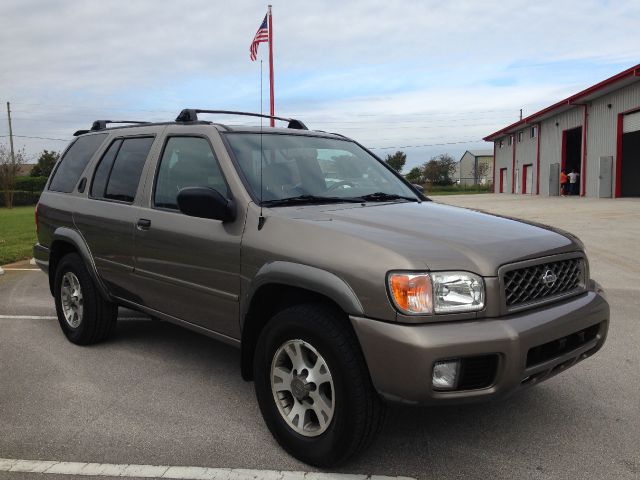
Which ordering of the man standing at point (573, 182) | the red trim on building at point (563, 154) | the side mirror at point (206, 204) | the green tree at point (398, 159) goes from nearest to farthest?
the side mirror at point (206, 204) → the man standing at point (573, 182) → the red trim on building at point (563, 154) → the green tree at point (398, 159)

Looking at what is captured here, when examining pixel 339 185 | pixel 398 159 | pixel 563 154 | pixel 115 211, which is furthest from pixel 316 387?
pixel 398 159

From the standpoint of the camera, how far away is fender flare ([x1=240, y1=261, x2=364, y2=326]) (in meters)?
2.68

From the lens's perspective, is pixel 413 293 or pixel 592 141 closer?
pixel 413 293

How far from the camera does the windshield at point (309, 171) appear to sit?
11.8 ft

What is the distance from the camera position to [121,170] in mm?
4637

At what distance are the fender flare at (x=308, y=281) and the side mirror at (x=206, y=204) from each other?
44 cm

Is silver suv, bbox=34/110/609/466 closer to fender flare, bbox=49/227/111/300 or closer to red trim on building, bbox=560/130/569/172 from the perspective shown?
fender flare, bbox=49/227/111/300

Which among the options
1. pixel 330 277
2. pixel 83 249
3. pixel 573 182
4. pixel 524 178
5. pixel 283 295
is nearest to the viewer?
pixel 330 277

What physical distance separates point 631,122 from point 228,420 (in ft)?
87.6

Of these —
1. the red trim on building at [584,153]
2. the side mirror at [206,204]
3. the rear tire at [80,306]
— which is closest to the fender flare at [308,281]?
the side mirror at [206,204]

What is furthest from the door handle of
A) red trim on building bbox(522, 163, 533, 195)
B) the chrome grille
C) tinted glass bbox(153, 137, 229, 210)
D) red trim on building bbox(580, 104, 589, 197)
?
red trim on building bbox(522, 163, 533, 195)

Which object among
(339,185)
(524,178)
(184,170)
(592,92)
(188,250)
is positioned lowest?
(188,250)

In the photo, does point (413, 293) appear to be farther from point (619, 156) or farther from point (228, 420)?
point (619, 156)

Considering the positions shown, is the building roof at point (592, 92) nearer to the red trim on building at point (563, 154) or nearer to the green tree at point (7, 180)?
the red trim on building at point (563, 154)
